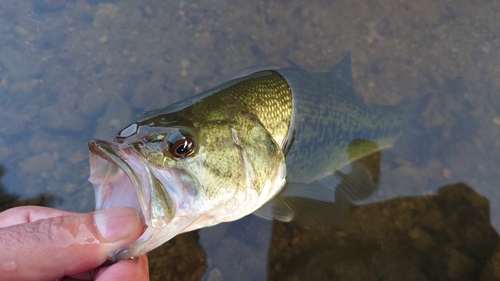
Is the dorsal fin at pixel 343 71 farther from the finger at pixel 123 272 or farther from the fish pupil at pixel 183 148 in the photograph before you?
the finger at pixel 123 272

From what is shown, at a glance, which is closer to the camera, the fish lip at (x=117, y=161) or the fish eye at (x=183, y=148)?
the fish lip at (x=117, y=161)

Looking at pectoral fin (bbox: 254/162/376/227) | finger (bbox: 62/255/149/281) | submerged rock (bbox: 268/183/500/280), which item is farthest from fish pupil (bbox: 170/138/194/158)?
submerged rock (bbox: 268/183/500/280)

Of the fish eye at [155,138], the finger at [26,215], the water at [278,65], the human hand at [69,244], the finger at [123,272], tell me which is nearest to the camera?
the human hand at [69,244]

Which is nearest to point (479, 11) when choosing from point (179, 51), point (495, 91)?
point (495, 91)

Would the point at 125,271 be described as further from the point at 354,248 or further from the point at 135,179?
the point at 354,248

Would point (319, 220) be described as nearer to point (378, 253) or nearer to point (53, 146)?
point (378, 253)

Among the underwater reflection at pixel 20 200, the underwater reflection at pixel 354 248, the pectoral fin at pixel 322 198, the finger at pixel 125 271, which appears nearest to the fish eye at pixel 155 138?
the finger at pixel 125 271

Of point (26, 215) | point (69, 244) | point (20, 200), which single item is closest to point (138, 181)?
point (69, 244)

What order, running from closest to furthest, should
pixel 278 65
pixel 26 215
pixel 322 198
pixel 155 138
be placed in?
1. pixel 155 138
2. pixel 26 215
3. pixel 322 198
4. pixel 278 65
